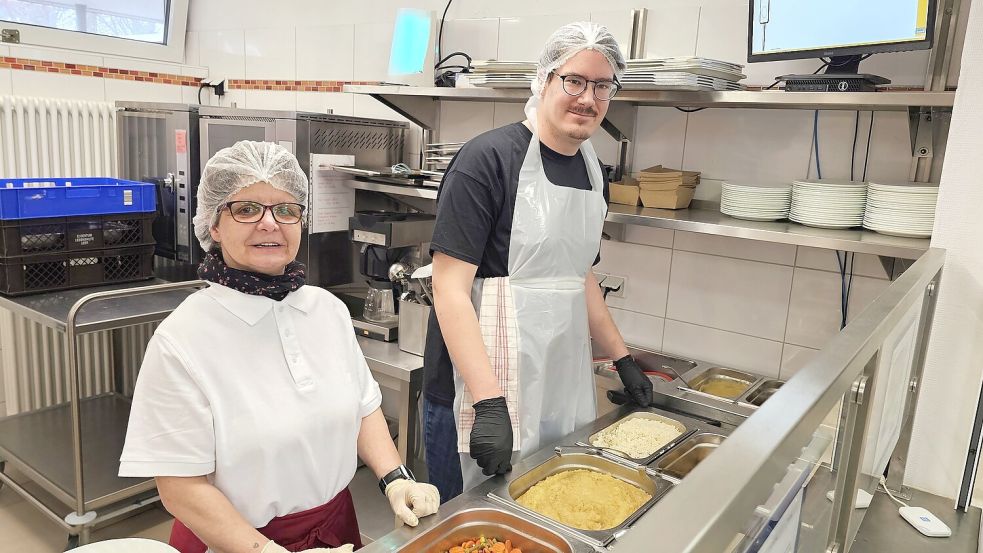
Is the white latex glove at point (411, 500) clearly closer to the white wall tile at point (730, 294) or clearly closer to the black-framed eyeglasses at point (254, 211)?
the black-framed eyeglasses at point (254, 211)

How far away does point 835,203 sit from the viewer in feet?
6.61

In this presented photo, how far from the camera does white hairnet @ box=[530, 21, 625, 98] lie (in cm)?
166

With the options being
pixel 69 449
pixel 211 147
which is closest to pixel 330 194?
pixel 211 147

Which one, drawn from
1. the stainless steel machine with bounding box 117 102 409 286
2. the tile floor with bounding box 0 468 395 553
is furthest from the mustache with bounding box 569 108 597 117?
the tile floor with bounding box 0 468 395 553

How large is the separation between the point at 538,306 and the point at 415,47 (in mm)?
1664

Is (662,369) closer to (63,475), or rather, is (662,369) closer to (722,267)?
(722,267)

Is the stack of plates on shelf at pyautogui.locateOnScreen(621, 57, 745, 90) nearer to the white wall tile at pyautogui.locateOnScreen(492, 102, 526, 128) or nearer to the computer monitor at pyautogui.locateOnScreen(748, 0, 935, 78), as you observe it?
the computer monitor at pyautogui.locateOnScreen(748, 0, 935, 78)

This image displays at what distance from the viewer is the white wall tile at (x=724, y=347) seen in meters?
2.41

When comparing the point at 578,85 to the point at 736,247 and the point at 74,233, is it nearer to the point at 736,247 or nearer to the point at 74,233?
the point at 736,247

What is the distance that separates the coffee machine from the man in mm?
1000

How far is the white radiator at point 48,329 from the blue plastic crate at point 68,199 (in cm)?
34

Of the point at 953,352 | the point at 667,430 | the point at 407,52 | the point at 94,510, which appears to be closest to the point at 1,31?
the point at 407,52

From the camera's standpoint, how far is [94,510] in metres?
2.53

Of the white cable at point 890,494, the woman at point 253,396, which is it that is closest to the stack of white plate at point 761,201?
the white cable at point 890,494
